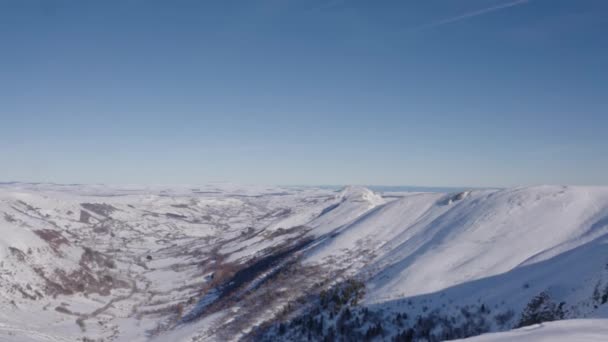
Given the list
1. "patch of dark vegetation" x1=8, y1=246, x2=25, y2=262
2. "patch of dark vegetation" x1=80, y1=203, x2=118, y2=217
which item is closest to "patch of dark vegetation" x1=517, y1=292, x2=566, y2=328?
"patch of dark vegetation" x1=8, y1=246, x2=25, y2=262

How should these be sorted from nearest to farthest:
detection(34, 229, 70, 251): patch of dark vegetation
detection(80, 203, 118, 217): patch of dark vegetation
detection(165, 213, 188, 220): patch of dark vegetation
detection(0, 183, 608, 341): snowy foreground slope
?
detection(0, 183, 608, 341): snowy foreground slope < detection(34, 229, 70, 251): patch of dark vegetation < detection(80, 203, 118, 217): patch of dark vegetation < detection(165, 213, 188, 220): patch of dark vegetation

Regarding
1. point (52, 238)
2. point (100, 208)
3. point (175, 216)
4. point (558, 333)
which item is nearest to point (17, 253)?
point (52, 238)

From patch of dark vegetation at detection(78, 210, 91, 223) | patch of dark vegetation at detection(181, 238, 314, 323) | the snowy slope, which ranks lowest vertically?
patch of dark vegetation at detection(78, 210, 91, 223)

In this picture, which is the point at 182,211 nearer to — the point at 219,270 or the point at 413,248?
the point at 219,270

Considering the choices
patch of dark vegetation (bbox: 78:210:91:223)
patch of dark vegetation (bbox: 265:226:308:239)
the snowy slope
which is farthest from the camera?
patch of dark vegetation (bbox: 78:210:91:223)

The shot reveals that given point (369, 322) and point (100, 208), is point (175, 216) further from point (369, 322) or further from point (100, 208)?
point (369, 322)

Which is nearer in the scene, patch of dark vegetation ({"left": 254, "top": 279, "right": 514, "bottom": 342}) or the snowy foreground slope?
patch of dark vegetation ({"left": 254, "top": 279, "right": 514, "bottom": 342})

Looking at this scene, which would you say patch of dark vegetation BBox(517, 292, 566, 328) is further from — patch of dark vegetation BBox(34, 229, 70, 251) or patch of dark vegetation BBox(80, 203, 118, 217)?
patch of dark vegetation BBox(80, 203, 118, 217)
